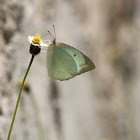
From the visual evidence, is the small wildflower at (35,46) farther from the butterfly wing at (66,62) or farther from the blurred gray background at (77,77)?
the blurred gray background at (77,77)

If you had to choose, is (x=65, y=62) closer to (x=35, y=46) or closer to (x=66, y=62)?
(x=66, y=62)

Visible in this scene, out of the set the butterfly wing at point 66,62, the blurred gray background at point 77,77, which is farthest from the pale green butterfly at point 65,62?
the blurred gray background at point 77,77

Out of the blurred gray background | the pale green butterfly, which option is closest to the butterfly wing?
the pale green butterfly

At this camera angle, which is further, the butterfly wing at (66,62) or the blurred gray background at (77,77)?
the blurred gray background at (77,77)

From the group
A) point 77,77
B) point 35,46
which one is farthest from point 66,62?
point 77,77

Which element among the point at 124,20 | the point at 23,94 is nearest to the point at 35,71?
the point at 23,94

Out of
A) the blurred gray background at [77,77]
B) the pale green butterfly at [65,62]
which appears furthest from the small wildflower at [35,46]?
the blurred gray background at [77,77]

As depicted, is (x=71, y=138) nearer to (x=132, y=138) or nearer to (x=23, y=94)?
(x=23, y=94)
